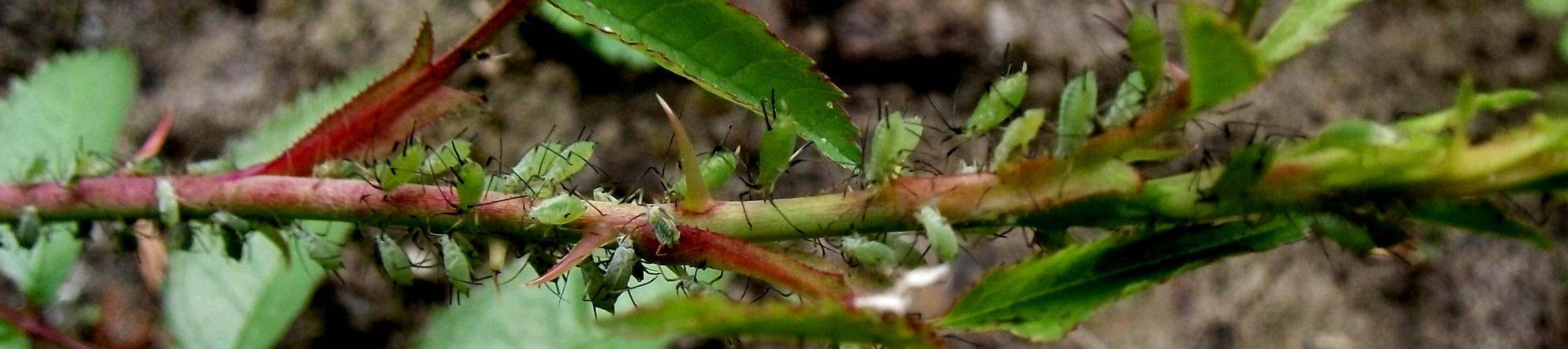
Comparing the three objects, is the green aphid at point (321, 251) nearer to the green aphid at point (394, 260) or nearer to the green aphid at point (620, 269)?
the green aphid at point (394, 260)

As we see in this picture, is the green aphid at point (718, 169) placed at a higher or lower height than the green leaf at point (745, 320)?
lower

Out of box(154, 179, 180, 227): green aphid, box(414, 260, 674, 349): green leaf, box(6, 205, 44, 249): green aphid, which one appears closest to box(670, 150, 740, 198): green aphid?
box(154, 179, 180, 227): green aphid

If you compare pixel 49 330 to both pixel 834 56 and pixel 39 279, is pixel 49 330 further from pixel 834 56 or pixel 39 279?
pixel 834 56

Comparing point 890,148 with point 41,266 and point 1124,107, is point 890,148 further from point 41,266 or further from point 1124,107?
point 41,266

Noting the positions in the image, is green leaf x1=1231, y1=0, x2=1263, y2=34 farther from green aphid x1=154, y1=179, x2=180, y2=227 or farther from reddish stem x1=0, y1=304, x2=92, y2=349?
reddish stem x1=0, y1=304, x2=92, y2=349

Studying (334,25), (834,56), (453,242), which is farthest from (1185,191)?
(334,25)

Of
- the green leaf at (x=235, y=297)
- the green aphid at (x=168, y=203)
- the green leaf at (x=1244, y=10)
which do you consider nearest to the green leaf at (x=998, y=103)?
the green leaf at (x=1244, y=10)
